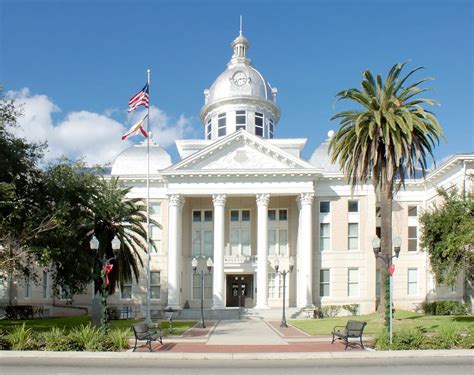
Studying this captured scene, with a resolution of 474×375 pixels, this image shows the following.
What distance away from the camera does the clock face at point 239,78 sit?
53.2m

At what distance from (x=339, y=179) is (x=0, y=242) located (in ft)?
96.3

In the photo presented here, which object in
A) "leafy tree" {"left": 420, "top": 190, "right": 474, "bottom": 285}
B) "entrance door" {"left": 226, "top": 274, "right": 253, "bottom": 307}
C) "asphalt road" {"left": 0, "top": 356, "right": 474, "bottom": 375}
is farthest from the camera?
"entrance door" {"left": 226, "top": 274, "right": 253, "bottom": 307}

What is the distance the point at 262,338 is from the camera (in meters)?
25.4

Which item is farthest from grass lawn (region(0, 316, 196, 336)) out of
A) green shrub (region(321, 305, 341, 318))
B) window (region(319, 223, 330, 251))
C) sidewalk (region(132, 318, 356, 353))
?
window (region(319, 223, 330, 251))

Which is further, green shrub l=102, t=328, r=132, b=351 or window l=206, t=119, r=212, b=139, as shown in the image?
window l=206, t=119, r=212, b=139

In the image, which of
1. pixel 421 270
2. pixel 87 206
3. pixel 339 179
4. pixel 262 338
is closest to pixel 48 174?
pixel 87 206

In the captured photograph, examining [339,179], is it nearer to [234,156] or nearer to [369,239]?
[369,239]

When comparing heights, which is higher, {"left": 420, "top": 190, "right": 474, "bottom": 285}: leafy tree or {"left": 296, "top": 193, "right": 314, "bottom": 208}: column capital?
{"left": 296, "top": 193, "right": 314, "bottom": 208}: column capital

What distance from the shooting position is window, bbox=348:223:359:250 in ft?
153

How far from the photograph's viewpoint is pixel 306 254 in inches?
1711

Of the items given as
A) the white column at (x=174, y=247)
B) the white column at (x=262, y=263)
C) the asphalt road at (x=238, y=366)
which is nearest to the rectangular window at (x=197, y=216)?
the white column at (x=174, y=247)

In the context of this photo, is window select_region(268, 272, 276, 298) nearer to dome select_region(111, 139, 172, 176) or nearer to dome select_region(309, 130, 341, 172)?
dome select_region(309, 130, 341, 172)

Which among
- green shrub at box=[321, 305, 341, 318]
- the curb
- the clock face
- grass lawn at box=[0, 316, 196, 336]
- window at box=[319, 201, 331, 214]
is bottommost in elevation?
green shrub at box=[321, 305, 341, 318]

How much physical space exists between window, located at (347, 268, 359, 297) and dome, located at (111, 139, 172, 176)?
19.2 meters
